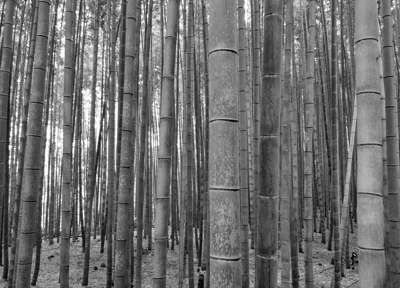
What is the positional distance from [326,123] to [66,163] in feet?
13.0

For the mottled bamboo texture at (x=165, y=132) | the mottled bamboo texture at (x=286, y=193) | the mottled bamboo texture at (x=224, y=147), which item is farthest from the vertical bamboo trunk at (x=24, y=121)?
the mottled bamboo texture at (x=224, y=147)

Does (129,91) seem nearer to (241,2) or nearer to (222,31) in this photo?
(222,31)

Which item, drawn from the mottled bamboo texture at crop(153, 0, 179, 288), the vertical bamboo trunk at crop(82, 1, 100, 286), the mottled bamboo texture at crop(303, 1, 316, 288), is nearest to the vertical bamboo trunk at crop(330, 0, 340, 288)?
the mottled bamboo texture at crop(303, 1, 316, 288)

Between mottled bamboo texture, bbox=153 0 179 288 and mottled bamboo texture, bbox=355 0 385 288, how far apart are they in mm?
801

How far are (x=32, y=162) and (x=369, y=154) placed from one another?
1355 millimetres

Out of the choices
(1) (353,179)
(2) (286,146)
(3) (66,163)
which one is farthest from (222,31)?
(1) (353,179)

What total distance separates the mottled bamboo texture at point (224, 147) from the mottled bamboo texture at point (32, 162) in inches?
38.3

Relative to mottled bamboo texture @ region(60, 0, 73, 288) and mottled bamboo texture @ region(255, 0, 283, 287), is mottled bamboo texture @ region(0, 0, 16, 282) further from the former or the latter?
mottled bamboo texture @ region(255, 0, 283, 287)

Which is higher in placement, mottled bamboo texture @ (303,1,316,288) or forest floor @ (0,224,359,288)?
mottled bamboo texture @ (303,1,316,288)

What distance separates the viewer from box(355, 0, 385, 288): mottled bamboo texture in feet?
3.00

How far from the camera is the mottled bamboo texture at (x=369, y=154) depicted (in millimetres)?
916

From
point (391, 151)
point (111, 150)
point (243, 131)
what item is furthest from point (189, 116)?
point (391, 151)

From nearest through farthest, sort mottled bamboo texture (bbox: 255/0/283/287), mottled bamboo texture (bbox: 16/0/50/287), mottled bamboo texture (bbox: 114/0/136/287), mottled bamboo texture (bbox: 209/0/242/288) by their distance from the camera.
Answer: mottled bamboo texture (bbox: 209/0/242/288) < mottled bamboo texture (bbox: 255/0/283/287) < mottled bamboo texture (bbox: 16/0/50/287) < mottled bamboo texture (bbox: 114/0/136/287)

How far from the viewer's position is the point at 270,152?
1146 millimetres
